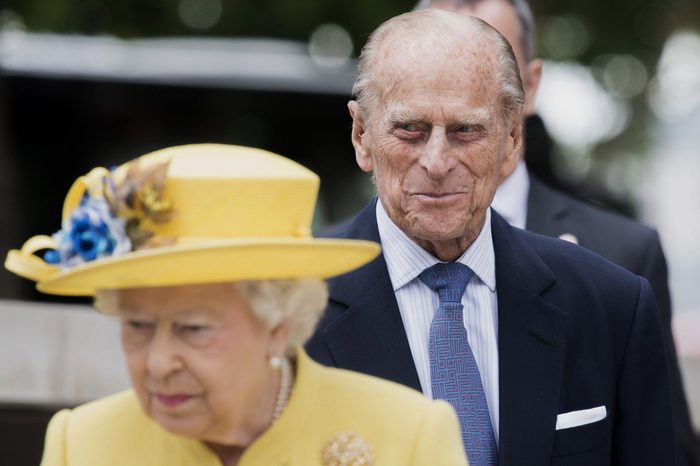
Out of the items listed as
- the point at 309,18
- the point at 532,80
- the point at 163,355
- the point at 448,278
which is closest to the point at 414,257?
the point at 448,278

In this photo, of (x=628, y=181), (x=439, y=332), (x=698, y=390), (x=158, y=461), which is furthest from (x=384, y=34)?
(x=628, y=181)

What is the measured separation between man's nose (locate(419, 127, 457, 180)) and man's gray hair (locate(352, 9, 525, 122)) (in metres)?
0.19

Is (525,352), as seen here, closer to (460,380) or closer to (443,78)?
(460,380)

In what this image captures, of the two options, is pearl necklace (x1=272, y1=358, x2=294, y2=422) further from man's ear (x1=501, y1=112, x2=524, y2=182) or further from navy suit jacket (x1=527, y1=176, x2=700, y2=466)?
navy suit jacket (x1=527, y1=176, x2=700, y2=466)

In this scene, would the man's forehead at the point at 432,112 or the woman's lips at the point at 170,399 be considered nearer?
the woman's lips at the point at 170,399

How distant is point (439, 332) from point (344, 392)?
0.54 m

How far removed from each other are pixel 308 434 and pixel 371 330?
63cm

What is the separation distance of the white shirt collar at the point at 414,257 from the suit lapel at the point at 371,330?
0.09ft

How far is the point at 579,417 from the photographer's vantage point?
3.49m

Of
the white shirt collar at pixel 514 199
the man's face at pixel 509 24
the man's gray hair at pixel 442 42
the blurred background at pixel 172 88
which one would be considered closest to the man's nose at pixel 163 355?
the man's gray hair at pixel 442 42

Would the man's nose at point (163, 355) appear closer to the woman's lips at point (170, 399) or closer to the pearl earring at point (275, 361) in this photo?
the woman's lips at point (170, 399)

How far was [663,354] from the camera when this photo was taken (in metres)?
3.66

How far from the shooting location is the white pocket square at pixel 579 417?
347 centimetres

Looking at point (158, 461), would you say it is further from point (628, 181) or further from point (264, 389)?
point (628, 181)
